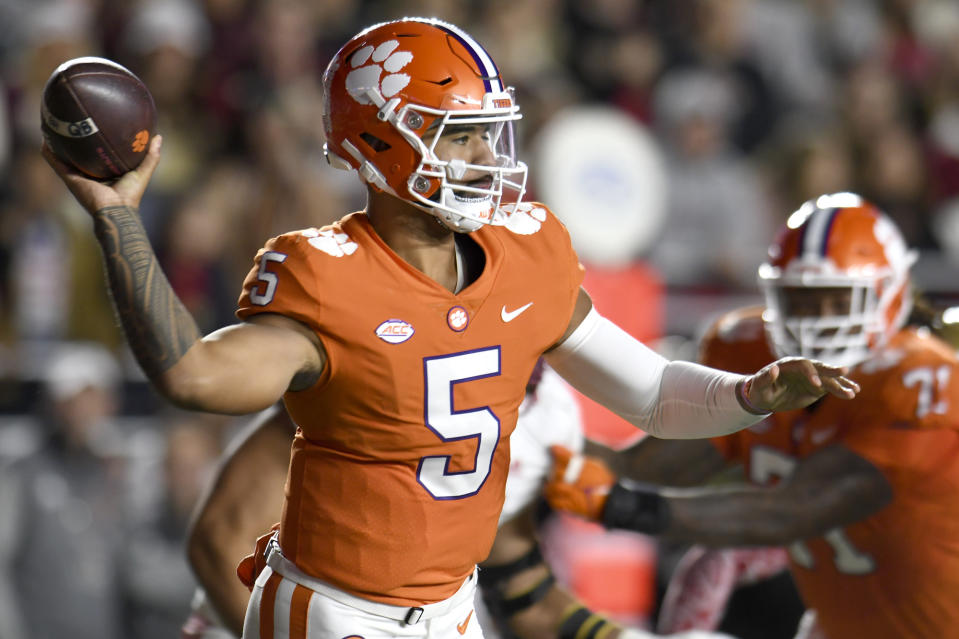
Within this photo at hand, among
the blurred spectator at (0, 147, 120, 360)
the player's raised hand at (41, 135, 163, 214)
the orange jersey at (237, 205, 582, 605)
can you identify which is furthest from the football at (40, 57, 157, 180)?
the blurred spectator at (0, 147, 120, 360)

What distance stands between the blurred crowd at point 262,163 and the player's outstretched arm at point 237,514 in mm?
2455

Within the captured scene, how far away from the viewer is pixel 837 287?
354 cm

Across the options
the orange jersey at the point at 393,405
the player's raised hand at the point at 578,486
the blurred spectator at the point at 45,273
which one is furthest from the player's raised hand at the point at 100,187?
the blurred spectator at the point at 45,273

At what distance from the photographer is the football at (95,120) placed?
210cm

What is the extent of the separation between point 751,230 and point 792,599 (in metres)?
2.69

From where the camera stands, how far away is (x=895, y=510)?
3316 mm

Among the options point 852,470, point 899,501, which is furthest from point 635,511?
point 899,501

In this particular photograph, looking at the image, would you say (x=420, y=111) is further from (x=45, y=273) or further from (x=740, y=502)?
(x=45, y=273)

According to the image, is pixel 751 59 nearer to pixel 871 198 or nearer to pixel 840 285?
pixel 871 198

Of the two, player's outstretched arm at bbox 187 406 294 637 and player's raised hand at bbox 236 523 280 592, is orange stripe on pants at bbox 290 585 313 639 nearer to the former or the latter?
player's raised hand at bbox 236 523 280 592

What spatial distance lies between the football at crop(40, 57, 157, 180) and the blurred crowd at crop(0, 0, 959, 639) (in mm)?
3364

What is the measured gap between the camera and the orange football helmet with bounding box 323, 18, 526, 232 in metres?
2.40

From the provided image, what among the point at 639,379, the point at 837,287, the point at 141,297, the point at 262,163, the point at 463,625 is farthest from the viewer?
the point at 262,163

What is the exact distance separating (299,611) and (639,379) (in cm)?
79
